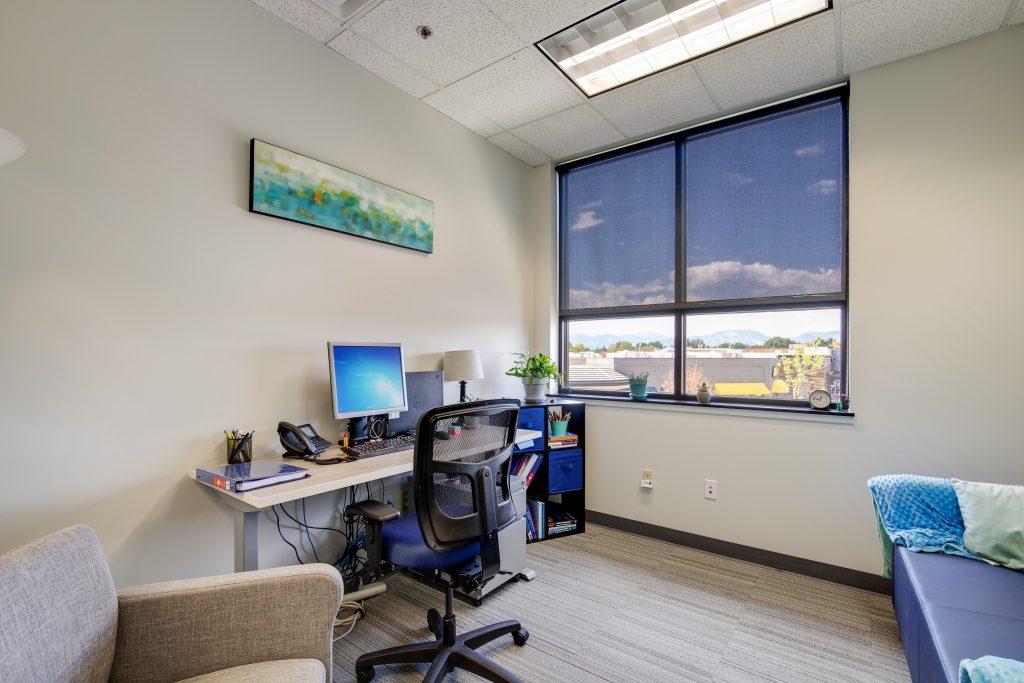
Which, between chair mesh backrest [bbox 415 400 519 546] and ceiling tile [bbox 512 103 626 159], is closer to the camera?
chair mesh backrest [bbox 415 400 519 546]

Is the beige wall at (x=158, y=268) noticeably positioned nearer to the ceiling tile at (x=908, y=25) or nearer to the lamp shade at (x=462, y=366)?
the lamp shade at (x=462, y=366)

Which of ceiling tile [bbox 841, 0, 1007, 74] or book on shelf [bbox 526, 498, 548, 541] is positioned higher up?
ceiling tile [bbox 841, 0, 1007, 74]

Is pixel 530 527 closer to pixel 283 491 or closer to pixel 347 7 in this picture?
pixel 283 491

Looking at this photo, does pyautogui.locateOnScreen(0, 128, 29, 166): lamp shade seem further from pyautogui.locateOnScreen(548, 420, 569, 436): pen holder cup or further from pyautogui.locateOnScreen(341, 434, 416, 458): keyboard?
pyautogui.locateOnScreen(548, 420, 569, 436): pen holder cup

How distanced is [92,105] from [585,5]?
2052 millimetres

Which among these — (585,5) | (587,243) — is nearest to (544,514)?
(587,243)

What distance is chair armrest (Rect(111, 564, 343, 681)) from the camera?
1.15 metres

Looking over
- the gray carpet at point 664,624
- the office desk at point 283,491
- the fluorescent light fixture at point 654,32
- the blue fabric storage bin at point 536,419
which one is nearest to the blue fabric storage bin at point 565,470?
the blue fabric storage bin at point 536,419

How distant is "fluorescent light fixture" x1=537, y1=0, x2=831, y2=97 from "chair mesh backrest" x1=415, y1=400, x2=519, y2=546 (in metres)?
1.97

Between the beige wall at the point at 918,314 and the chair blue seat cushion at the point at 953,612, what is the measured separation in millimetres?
708

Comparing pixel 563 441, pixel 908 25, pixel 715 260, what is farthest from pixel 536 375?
pixel 908 25

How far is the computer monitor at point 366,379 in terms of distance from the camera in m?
2.19

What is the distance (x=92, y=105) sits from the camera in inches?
65.9

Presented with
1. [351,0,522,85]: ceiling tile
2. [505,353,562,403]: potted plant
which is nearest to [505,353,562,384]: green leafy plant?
[505,353,562,403]: potted plant
